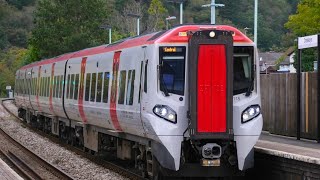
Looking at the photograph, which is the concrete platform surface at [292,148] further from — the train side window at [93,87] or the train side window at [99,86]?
the train side window at [93,87]

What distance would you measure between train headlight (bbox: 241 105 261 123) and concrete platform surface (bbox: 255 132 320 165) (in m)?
0.78

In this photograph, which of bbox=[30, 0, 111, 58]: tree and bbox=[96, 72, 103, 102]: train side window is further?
bbox=[30, 0, 111, 58]: tree

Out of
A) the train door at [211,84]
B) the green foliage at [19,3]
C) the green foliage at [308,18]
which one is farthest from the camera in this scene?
the green foliage at [19,3]

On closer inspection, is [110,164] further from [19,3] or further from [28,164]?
[19,3]

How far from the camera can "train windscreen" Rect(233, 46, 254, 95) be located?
1225 centimetres

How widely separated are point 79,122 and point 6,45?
108458 mm

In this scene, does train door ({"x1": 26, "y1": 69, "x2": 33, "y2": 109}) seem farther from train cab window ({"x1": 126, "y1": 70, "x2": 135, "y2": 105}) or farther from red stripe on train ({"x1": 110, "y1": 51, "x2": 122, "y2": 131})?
train cab window ({"x1": 126, "y1": 70, "x2": 135, "y2": 105})

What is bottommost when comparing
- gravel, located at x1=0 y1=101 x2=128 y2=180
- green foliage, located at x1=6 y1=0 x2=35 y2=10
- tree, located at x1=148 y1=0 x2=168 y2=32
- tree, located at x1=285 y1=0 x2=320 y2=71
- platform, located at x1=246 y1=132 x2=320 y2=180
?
gravel, located at x1=0 y1=101 x2=128 y2=180

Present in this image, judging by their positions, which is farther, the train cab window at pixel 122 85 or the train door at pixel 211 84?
the train cab window at pixel 122 85

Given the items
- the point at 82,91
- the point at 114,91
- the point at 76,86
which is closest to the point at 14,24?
the point at 76,86

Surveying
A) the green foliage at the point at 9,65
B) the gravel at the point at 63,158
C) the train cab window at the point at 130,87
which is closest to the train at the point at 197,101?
the train cab window at the point at 130,87

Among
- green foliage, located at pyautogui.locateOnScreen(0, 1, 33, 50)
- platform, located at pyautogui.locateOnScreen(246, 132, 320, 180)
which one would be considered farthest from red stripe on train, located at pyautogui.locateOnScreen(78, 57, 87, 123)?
green foliage, located at pyautogui.locateOnScreen(0, 1, 33, 50)

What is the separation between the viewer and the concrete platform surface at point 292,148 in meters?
11.3

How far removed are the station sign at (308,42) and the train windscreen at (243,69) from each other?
348cm
